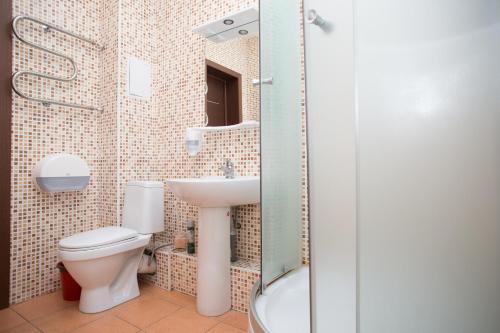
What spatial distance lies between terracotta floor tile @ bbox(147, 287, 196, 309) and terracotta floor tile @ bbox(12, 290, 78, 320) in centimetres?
47

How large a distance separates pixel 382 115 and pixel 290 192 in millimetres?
840

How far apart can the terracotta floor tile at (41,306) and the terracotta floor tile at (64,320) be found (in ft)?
0.20

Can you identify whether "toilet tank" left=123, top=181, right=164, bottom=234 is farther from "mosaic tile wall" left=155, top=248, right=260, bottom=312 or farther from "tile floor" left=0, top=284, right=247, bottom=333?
"tile floor" left=0, top=284, right=247, bottom=333

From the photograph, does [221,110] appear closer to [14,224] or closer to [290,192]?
[290,192]

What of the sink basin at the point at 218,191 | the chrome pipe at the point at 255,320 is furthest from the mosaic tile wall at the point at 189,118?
the chrome pipe at the point at 255,320

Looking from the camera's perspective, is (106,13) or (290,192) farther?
(106,13)

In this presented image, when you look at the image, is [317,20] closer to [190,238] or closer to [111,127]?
[190,238]

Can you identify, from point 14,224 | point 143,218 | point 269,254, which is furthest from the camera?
point 143,218

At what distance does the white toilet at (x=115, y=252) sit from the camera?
1.49 m

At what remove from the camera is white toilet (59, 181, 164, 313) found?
1494 mm

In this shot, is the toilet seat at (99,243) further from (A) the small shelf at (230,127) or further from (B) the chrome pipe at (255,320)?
(B) the chrome pipe at (255,320)

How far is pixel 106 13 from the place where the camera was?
7.16ft

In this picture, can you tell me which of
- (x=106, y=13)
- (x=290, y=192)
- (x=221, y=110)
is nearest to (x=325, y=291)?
(x=290, y=192)

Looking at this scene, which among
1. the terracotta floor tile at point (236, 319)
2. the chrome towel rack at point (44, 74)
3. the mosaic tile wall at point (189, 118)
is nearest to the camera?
the terracotta floor tile at point (236, 319)
